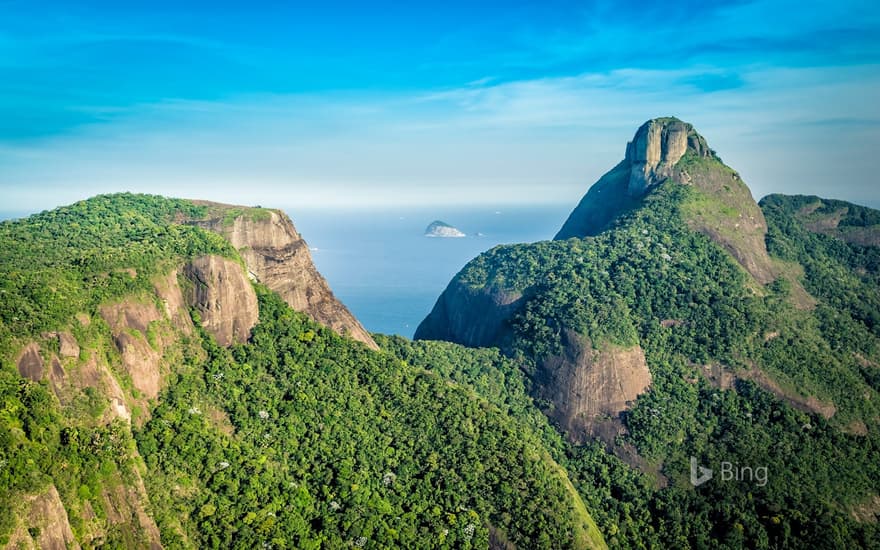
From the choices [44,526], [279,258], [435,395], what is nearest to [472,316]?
[435,395]

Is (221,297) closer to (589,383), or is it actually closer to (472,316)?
(589,383)

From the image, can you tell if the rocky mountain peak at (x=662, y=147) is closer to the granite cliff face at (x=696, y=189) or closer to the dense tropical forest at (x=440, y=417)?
the granite cliff face at (x=696, y=189)

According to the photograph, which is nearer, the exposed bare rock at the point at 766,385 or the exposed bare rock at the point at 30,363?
the exposed bare rock at the point at 30,363

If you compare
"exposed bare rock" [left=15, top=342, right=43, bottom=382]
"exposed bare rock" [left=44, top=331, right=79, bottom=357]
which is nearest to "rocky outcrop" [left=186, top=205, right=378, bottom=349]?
"exposed bare rock" [left=44, top=331, right=79, bottom=357]

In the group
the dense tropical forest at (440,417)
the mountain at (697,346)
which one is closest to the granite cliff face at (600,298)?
the mountain at (697,346)

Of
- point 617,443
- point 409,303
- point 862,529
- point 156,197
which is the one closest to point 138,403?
point 156,197

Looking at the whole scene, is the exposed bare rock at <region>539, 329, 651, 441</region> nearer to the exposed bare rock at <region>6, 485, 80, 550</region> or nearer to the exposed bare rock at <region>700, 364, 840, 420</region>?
the exposed bare rock at <region>700, 364, 840, 420</region>

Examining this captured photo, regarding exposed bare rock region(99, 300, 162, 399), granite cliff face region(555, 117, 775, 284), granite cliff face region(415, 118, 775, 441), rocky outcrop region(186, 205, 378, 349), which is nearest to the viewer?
exposed bare rock region(99, 300, 162, 399)
